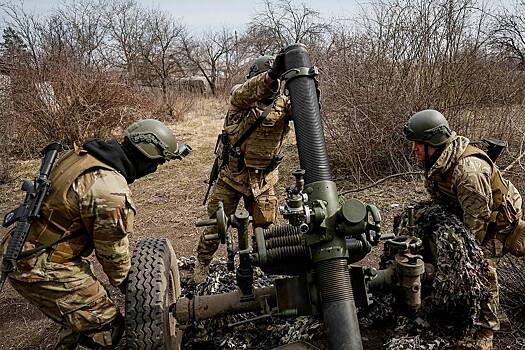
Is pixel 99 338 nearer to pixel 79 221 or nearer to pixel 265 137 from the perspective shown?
pixel 79 221

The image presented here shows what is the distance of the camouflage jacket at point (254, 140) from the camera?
4562 millimetres

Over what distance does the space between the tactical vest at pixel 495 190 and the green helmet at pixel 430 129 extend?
208mm

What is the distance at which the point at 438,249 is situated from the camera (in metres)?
3.28

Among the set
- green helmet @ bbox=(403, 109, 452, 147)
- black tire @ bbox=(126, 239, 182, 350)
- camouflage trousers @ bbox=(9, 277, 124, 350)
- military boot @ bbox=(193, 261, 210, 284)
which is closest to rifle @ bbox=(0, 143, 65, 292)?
camouflage trousers @ bbox=(9, 277, 124, 350)

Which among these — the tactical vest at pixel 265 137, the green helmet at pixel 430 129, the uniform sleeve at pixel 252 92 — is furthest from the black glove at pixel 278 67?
the green helmet at pixel 430 129

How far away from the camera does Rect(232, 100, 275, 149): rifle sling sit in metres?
4.51

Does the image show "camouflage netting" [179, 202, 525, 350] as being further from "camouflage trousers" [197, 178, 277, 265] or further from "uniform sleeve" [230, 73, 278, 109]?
"uniform sleeve" [230, 73, 278, 109]

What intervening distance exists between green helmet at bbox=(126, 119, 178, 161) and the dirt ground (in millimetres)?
1932

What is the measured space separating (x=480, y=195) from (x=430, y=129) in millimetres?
639

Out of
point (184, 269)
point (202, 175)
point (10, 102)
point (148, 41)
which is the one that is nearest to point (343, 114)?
point (202, 175)

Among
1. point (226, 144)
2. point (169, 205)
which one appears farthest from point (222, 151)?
point (169, 205)

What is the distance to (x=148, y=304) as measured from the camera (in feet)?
10.4

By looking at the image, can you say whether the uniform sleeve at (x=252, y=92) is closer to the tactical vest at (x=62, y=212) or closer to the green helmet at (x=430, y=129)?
the green helmet at (x=430, y=129)

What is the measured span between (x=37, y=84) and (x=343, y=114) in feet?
26.6
